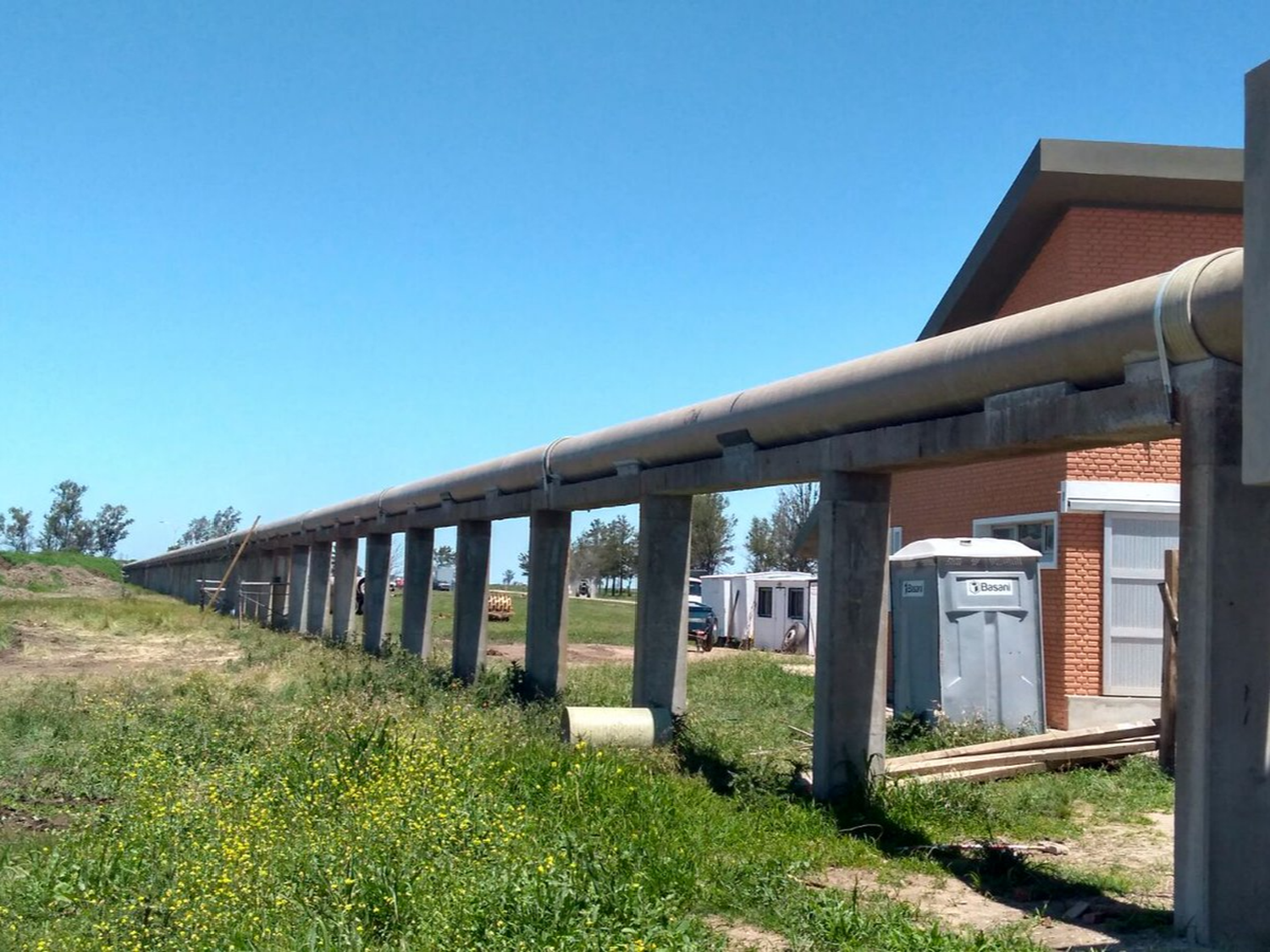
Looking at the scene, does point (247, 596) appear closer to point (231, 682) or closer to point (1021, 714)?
point (231, 682)

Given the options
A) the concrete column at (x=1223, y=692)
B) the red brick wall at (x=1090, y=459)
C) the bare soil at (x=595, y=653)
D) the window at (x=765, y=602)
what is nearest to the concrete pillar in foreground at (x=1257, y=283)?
the concrete column at (x=1223, y=692)

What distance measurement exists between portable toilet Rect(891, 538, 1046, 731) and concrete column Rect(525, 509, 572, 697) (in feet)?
15.1

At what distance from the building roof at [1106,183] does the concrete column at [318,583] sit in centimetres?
2269

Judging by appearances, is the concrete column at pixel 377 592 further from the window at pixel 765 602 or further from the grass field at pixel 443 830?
the window at pixel 765 602

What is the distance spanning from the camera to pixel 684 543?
13.3 m

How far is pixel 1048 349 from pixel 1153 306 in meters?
0.85

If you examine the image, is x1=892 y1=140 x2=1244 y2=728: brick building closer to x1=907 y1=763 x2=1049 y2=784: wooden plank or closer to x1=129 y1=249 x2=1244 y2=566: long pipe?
x1=907 y1=763 x2=1049 y2=784: wooden plank

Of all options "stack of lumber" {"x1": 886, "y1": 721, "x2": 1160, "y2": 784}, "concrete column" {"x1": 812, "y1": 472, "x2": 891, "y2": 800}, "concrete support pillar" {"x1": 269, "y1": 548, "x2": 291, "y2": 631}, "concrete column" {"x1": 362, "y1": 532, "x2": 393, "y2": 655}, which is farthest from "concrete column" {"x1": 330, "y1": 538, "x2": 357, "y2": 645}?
"concrete column" {"x1": 812, "y1": 472, "x2": 891, "y2": 800}

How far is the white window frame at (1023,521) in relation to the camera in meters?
14.8

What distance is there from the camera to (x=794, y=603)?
34.2 metres

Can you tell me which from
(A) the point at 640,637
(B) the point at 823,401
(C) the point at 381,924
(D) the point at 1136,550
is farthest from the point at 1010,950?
(D) the point at 1136,550

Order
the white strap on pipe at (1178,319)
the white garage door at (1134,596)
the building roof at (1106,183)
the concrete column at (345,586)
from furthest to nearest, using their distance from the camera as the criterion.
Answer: the concrete column at (345,586) → the white garage door at (1134,596) → the building roof at (1106,183) → the white strap on pipe at (1178,319)

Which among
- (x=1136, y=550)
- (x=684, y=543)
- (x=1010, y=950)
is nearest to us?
(x=1010, y=950)

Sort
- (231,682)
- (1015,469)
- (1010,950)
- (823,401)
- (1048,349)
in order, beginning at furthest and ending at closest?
(231,682)
(1015,469)
(823,401)
(1048,349)
(1010,950)
